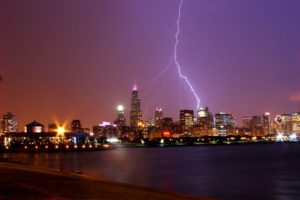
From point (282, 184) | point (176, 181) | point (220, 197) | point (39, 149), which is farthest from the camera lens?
point (39, 149)

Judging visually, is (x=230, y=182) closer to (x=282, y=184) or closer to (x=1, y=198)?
(x=282, y=184)

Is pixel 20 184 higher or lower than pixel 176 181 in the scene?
higher

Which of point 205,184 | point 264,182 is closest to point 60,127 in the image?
point 205,184

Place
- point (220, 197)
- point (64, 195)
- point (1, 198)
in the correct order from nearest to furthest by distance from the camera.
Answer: point (1, 198) < point (64, 195) < point (220, 197)

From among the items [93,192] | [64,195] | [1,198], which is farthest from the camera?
[93,192]

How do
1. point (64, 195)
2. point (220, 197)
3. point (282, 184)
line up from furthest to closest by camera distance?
point (282, 184)
point (220, 197)
point (64, 195)

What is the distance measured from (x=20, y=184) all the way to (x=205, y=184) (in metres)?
32.5

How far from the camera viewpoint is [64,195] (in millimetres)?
21328

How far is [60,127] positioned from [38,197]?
40.1m

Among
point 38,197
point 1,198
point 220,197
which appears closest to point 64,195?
point 38,197

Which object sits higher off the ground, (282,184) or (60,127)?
(60,127)

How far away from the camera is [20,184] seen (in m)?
24.1

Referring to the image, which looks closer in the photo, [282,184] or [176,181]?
[282,184]

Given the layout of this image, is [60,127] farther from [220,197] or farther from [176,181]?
[220,197]
